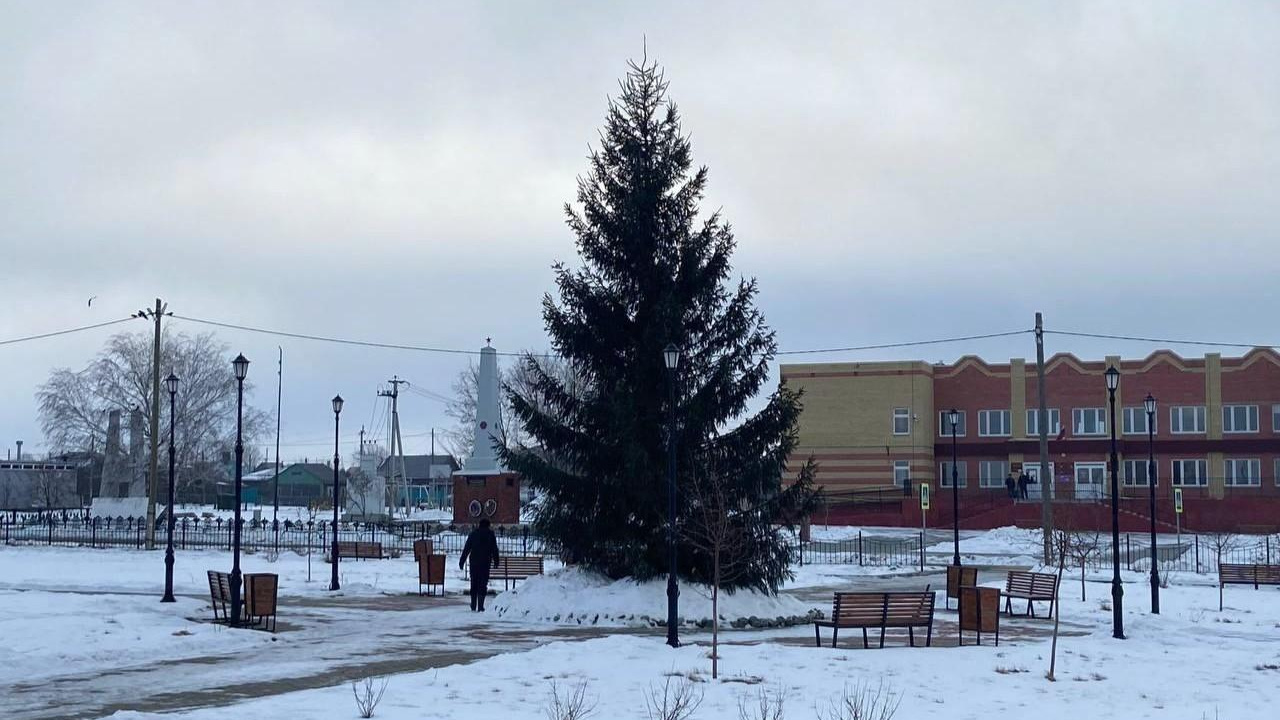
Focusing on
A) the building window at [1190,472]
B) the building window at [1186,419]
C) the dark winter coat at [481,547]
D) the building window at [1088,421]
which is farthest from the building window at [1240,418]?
the dark winter coat at [481,547]

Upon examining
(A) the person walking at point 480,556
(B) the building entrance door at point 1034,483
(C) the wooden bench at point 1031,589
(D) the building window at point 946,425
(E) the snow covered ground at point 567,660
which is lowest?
(E) the snow covered ground at point 567,660

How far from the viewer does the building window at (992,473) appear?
73625 mm

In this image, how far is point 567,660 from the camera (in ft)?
58.7

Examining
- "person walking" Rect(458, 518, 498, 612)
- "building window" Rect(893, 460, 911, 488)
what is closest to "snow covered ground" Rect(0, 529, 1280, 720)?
"person walking" Rect(458, 518, 498, 612)

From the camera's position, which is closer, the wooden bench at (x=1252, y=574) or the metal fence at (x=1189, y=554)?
the wooden bench at (x=1252, y=574)

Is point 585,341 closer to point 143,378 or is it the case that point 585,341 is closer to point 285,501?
point 143,378

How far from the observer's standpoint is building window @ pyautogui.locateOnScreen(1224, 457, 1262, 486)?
68625mm

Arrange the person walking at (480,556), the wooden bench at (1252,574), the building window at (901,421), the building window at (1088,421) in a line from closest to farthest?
the person walking at (480,556) < the wooden bench at (1252,574) < the building window at (1088,421) < the building window at (901,421)

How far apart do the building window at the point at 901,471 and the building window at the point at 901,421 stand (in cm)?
170

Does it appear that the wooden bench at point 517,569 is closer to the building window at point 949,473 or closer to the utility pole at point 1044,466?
the utility pole at point 1044,466

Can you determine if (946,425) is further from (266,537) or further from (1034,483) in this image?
(266,537)

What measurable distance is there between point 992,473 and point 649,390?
53159 mm

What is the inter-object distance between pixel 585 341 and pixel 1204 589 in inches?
773

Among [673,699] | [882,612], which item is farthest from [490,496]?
[673,699]
